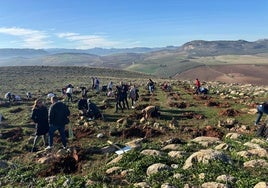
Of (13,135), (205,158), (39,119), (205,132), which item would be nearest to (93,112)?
(13,135)

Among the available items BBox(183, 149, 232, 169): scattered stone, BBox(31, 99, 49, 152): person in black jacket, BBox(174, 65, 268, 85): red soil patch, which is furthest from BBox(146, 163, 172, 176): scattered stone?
BBox(174, 65, 268, 85): red soil patch

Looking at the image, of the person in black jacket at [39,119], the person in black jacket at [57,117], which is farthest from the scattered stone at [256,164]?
the person in black jacket at [39,119]

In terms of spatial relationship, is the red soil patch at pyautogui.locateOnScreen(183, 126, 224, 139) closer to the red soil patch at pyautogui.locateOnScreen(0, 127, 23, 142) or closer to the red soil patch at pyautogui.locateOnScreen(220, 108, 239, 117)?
the red soil patch at pyautogui.locateOnScreen(220, 108, 239, 117)

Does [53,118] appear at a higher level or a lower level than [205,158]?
higher

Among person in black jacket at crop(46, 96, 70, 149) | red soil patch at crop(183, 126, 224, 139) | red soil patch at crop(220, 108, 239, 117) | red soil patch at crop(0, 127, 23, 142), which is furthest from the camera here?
red soil patch at crop(220, 108, 239, 117)

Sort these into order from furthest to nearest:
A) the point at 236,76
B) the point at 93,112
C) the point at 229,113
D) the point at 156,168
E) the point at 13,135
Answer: the point at 236,76
the point at 93,112
the point at 229,113
the point at 13,135
the point at 156,168

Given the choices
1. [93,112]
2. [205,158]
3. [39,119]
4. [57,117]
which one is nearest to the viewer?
[205,158]

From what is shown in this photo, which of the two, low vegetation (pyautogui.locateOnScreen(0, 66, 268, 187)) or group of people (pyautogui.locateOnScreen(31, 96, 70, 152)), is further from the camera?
group of people (pyautogui.locateOnScreen(31, 96, 70, 152))

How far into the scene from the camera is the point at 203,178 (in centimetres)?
1088

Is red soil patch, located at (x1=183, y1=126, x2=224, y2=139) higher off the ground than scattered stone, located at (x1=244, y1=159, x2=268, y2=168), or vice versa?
scattered stone, located at (x1=244, y1=159, x2=268, y2=168)

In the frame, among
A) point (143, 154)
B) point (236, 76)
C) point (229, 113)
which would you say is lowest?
→ point (236, 76)

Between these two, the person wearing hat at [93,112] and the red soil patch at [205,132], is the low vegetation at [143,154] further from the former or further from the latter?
the person wearing hat at [93,112]

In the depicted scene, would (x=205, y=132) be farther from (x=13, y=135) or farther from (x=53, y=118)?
(x=13, y=135)

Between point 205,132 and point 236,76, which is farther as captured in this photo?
point 236,76
